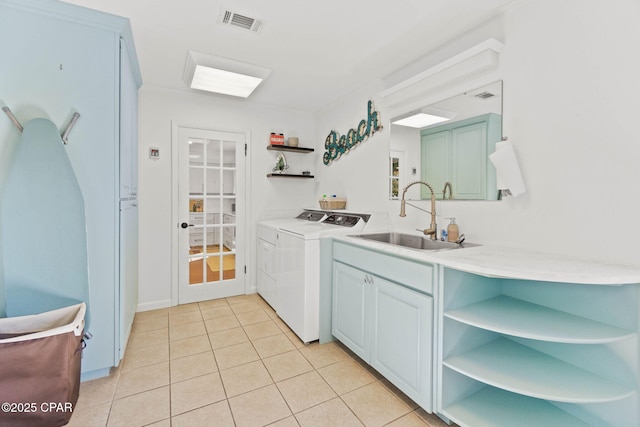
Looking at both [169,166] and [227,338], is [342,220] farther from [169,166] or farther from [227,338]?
[169,166]

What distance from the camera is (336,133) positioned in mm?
3543

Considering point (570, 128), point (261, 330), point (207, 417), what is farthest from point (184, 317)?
point (570, 128)

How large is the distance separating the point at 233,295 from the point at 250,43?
274 cm

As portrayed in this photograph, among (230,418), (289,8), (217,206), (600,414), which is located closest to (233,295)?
(217,206)

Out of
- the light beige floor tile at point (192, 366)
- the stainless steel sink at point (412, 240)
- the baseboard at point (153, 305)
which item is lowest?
the light beige floor tile at point (192, 366)

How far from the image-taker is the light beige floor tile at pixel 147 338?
2.43m

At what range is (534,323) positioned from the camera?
1392mm

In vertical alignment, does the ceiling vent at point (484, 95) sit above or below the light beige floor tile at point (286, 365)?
above

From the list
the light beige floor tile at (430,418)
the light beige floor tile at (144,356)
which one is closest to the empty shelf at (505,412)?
the light beige floor tile at (430,418)

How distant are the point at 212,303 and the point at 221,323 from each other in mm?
599

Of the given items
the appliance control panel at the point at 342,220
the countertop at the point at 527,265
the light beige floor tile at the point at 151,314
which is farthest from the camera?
the light beige floor tile at the point at 151,314

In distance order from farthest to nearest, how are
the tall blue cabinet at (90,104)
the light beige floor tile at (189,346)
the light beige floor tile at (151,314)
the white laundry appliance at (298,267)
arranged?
the light beige floor tile at (151,314)
the white laundry appliance at (298,267)
the light beige floor tile at (189,346)
the tall blue cabinet at (90,104)

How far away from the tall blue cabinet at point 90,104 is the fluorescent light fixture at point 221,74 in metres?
0.56

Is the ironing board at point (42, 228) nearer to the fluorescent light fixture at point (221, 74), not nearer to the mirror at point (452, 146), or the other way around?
the fluorescent light fixture at point (221, 74)
